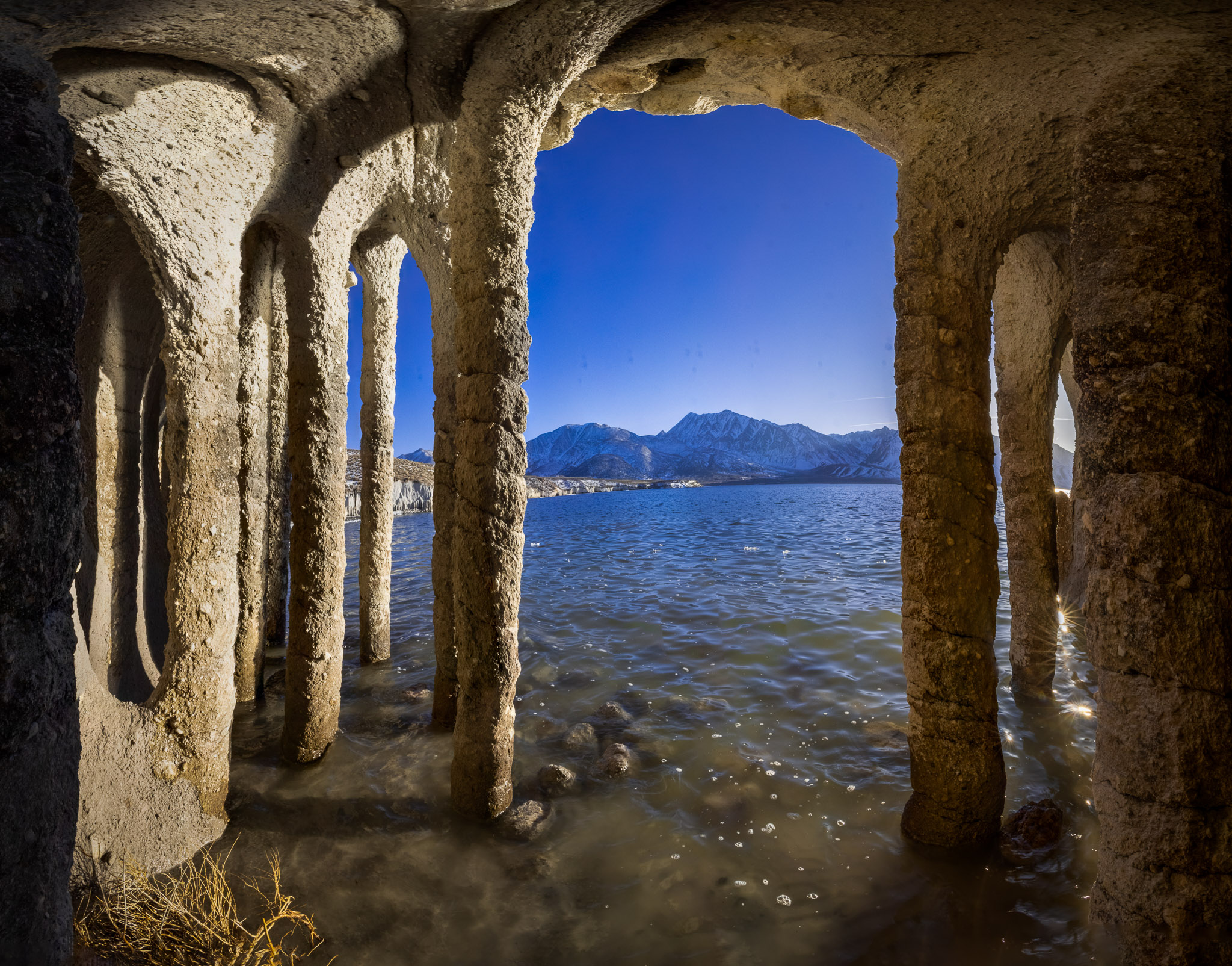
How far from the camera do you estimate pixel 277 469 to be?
24.6ft

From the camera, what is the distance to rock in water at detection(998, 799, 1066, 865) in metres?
3.99

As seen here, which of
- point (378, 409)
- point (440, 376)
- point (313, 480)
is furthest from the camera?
point (378, 409)

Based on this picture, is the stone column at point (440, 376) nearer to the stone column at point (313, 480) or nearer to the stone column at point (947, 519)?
the stone column at point (313, 480)

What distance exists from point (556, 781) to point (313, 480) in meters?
3.31

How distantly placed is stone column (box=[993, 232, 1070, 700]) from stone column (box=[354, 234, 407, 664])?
6.96 metres

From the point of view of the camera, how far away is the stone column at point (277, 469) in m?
6.58

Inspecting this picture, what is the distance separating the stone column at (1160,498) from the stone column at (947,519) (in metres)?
0.78

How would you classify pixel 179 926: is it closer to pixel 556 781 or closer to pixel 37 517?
pixel 556 781

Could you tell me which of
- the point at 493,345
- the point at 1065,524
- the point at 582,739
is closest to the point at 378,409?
the point at 493,345

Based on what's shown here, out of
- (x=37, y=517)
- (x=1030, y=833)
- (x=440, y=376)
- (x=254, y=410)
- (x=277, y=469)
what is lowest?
(x=1030, y=833)

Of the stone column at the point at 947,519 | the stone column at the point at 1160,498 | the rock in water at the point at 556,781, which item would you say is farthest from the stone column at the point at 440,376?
the stone column at the point at 1160,498

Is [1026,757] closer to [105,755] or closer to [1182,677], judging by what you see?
[1182,677]

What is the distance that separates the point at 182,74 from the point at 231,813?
5.17m

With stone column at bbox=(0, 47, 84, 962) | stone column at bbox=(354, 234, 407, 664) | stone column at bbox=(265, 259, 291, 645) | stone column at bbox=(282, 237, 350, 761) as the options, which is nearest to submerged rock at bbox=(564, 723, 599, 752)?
stone column at bbox=(282, 237, 350, 761)
